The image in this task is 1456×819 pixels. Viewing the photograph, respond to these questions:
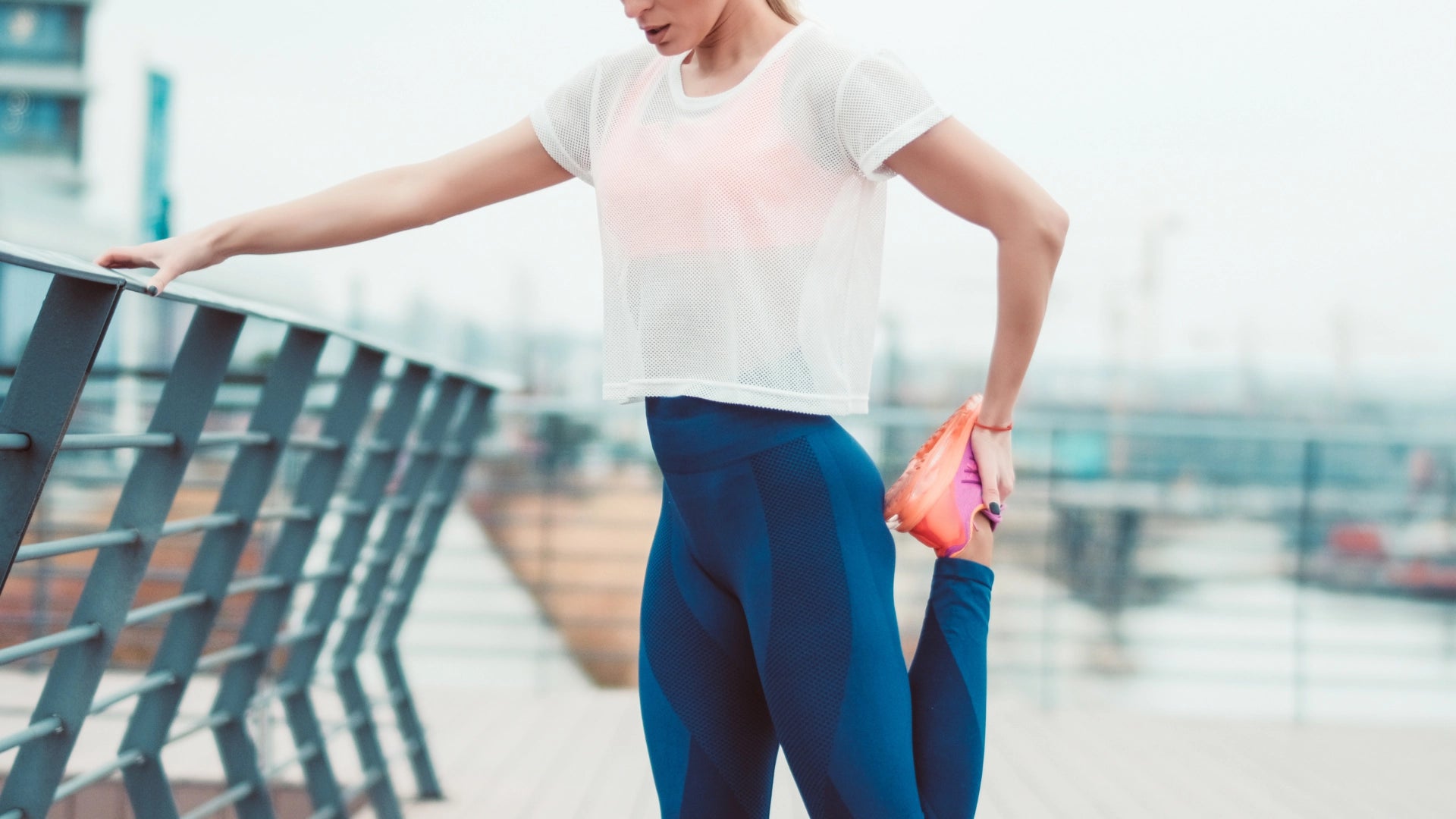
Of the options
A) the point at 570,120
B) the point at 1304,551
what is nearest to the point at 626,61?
the point at 570,120

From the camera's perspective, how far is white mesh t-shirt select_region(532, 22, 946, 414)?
0.94 metres

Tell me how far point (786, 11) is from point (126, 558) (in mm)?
874

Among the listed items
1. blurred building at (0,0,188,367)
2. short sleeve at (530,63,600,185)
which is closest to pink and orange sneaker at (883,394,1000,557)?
short sleeve at (530,63,600,185)

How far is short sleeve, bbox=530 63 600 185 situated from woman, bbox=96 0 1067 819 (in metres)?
0.08

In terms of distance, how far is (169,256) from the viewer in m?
1.08

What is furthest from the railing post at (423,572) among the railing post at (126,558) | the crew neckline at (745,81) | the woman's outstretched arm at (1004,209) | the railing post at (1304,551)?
the railing post at (1304,551)

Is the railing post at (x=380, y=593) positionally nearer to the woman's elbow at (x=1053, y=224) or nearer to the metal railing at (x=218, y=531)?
the metal railing at (x=218, y=531)

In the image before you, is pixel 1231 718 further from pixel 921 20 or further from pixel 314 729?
pixel 314 729

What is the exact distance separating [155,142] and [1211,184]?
1331 cm

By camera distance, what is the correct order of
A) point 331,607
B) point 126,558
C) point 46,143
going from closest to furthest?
point 126,558 → point 331,607 → point 46,143

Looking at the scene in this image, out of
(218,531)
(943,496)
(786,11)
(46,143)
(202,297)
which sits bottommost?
(218,531)

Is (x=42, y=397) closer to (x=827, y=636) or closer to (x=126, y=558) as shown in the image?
(x=126, y=558)

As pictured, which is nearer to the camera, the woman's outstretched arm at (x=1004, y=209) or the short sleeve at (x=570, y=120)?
the woman's outstretched arm at (x=1004, y=209)

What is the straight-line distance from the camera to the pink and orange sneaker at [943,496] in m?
0.99
